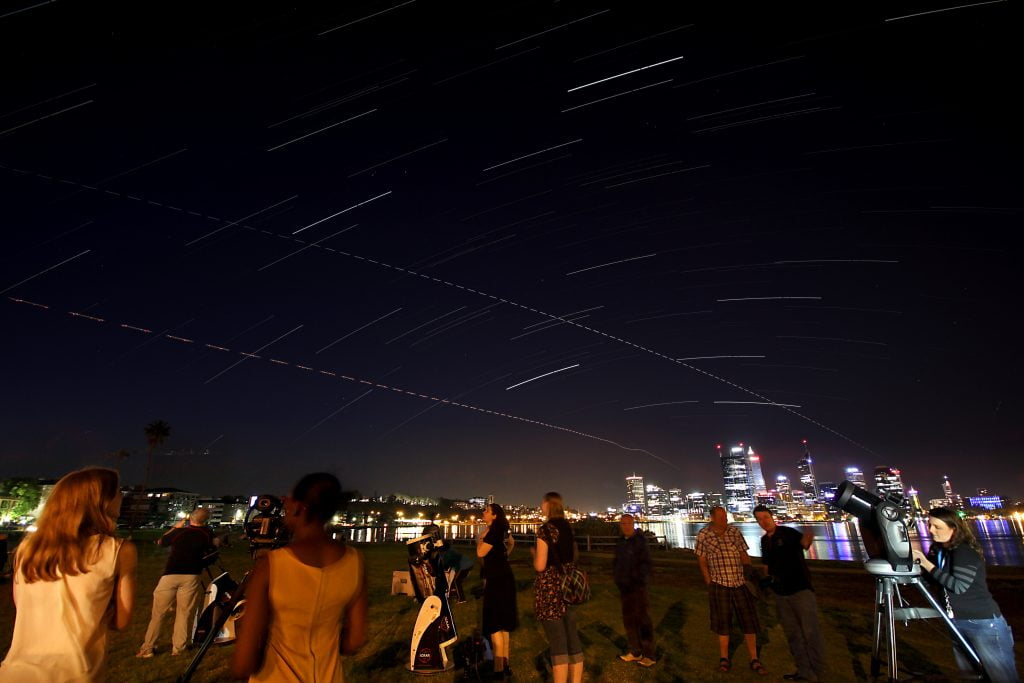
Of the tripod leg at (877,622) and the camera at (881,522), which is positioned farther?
the tripod leg at (877,622)

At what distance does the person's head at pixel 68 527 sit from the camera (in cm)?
250

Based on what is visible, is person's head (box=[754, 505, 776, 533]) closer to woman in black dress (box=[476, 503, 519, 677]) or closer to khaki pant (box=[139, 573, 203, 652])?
woman in black dress (box=[476, 503, 519, 677])

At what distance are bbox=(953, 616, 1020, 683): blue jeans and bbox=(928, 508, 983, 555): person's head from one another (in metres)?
0.62

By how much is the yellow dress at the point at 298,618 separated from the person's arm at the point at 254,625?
29 mm

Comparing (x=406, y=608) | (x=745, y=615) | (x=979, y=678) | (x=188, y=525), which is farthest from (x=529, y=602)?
(x=979, y=678)

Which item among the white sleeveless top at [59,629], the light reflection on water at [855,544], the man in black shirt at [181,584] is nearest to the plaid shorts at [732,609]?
the light reflection on water at [855,544]

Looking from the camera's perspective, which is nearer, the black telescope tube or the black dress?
the black telescope tube

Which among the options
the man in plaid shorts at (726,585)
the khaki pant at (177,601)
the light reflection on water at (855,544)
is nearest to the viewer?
the man in plaid shorts at (726,585)

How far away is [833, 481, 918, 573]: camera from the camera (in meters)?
4.24

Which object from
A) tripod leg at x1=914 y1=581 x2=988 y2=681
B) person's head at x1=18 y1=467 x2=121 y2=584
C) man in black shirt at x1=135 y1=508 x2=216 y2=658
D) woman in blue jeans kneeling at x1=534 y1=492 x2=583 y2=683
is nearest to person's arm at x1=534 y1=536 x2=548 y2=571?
woman in blue jeans kneeling at x1=534 y1=492 x2=583 y2=683

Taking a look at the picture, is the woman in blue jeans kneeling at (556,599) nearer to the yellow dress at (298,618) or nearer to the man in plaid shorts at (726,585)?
the man in plaid shorts at (726,585)

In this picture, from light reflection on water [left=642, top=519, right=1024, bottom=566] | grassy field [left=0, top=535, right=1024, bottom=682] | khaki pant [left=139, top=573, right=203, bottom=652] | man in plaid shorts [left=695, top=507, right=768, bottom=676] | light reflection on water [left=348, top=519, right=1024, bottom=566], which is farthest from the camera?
light reflection on water [left=348, top=519, right=1024, bottom=566]

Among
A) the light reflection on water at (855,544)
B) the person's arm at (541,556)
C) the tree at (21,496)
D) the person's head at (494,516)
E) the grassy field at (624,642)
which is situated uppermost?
the tree at (21,496)

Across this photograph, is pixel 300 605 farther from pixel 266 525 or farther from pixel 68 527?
→ pixel 266 525
